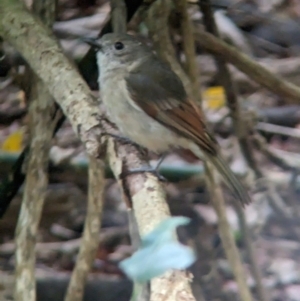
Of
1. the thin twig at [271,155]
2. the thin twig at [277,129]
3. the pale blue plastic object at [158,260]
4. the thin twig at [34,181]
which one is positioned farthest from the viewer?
the thin twig at [277,129]

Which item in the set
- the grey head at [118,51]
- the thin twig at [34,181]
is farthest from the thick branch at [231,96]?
the thin twig at [34,181]

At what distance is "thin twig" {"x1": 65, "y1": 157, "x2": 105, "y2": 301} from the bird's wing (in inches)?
14.8

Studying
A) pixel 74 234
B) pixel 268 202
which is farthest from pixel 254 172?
pixel 74 234

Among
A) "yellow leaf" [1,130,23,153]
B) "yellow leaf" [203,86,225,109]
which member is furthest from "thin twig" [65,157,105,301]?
"yellow leaf" [203,86,225,109]

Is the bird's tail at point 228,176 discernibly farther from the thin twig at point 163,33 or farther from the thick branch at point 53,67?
the thick branch at point 53,67

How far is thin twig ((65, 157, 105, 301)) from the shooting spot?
8.36 feet

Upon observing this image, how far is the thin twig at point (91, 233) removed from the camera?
8.36 feet

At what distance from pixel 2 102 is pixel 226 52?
2.01 m

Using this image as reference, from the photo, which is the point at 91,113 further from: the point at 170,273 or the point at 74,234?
the point at 74,234

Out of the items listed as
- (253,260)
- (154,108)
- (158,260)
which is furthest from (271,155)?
(158,260)

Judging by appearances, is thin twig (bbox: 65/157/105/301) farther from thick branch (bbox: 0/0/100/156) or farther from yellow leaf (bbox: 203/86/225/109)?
Answer: yellow leaf (bbox: 203/86/225/109)

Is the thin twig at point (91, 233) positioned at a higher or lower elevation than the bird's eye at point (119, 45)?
lower

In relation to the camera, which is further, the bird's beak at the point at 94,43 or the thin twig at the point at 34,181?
the bird's beak at the point at 94,43

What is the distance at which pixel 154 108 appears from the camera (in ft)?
8.98
